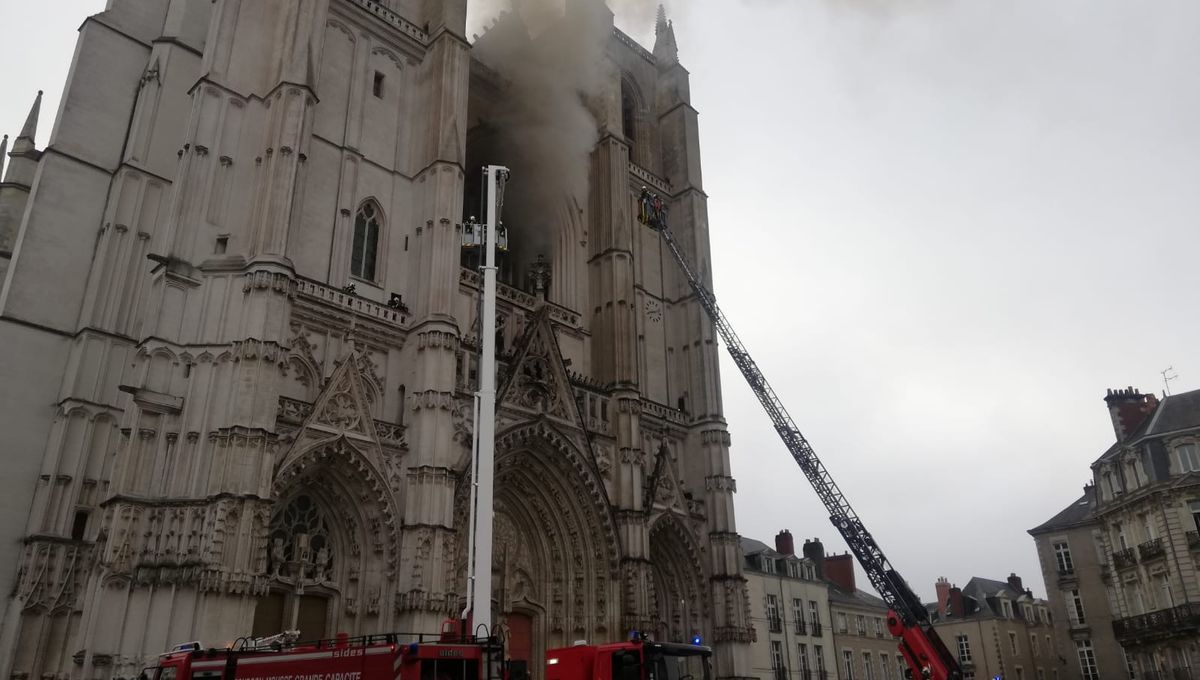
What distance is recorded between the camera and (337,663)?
1094 cm

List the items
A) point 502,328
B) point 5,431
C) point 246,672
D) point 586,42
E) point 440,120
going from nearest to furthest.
A: point 246,672, point 5,431, point 440,120, point 502,328, point 586,42

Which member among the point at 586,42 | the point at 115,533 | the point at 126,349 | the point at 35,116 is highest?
the point at 586,42

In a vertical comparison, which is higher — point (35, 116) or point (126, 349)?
point (35, 116)

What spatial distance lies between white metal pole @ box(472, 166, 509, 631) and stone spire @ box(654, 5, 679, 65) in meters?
21.9

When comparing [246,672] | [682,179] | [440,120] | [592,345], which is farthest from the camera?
[682,179]

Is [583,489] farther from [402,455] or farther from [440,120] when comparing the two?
[440,120]

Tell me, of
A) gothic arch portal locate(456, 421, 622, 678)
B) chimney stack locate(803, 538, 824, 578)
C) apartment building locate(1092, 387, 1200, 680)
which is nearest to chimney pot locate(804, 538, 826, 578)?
chimney stack locate(803, 538, 824, 578)

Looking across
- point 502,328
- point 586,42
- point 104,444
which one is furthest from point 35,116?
point 586,42

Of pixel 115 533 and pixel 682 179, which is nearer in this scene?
pixel 115 533

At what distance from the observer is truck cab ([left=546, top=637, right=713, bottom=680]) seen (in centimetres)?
1257

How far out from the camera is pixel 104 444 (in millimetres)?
19609

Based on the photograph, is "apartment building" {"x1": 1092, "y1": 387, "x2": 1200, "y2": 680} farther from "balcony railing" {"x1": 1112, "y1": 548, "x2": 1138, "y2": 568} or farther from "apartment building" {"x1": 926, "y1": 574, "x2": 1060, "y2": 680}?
"apartment building" {"x1": 926, "y1": 574, "x2": 1060, "y2": 680}

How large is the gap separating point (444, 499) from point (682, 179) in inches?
725

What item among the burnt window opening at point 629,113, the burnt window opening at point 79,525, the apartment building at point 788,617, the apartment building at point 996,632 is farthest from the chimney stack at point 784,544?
the burnt window opening at point 79,525
